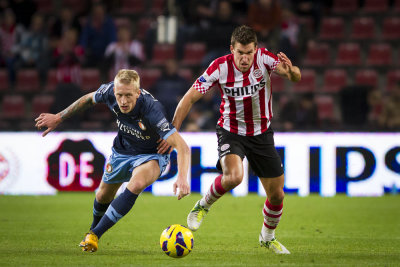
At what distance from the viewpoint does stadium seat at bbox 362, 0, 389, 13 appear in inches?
652

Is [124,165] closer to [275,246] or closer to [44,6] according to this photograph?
[275,246]

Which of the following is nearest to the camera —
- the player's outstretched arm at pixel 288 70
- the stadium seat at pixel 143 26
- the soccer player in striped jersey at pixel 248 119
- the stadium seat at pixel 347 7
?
the player's outstretched arm at pixel 288 70

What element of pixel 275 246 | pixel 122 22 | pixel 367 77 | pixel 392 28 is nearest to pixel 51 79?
pixel 122 22

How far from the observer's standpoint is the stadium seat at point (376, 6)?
54.3ft

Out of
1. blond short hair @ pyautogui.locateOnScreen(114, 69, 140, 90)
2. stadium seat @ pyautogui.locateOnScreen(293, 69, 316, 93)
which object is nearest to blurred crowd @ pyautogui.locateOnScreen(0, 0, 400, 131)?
stadium seat @ pyautogui.locateOnScreen(293, 69, 316, 93)

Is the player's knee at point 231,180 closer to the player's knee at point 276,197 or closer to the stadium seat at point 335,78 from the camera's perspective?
the player's knee at point 276,197

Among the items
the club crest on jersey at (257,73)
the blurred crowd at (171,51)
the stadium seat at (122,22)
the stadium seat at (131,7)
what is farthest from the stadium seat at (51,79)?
the club crest on jersey at (257,73)

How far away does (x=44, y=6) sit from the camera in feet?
58.2

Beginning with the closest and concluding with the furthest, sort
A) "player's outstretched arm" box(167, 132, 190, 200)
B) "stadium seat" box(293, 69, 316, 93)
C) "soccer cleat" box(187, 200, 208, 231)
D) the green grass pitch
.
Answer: "player's outstretched arm" box(167, 132, 190, 200), the green grass pitch, "soccer cleat" box(187, 200, 208, 231), "stadium seat" box(293, 69, 316, 93)

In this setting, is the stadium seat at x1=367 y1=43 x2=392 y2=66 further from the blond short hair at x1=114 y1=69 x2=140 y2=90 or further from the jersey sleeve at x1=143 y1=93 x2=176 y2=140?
the blond short hair at x1=114 y1=69 x2=140 y2=90

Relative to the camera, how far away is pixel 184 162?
5742 millimetres

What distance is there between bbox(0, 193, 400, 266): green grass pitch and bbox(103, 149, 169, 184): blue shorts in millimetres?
650

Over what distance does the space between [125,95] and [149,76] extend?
9235 mm

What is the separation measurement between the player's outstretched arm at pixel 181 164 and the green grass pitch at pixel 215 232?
0.69 metres
